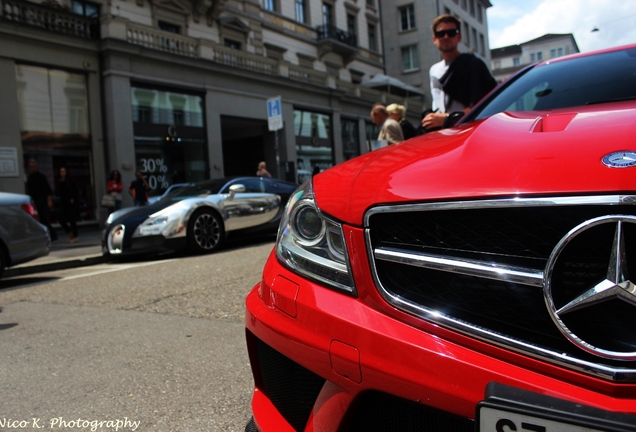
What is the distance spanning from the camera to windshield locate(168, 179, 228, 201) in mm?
7832

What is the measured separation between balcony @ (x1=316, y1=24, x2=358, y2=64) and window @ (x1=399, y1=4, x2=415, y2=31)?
28.5 ft

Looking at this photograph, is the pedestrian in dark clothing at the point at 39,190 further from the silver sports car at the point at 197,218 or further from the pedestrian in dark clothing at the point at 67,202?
the silver sports car at the point at 197,218

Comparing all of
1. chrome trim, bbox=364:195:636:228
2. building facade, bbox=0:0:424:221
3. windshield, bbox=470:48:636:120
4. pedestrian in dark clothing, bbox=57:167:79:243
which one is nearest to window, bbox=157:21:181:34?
building facade, bbox=0:0:424:221

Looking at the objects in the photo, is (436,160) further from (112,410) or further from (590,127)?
(112,410)

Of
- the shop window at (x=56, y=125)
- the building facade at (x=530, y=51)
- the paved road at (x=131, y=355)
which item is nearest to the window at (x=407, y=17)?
the shop window at (x=56, y=125)

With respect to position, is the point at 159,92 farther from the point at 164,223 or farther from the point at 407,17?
the point at 407,17

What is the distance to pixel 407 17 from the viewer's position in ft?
115

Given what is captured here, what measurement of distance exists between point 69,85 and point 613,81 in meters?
14.9

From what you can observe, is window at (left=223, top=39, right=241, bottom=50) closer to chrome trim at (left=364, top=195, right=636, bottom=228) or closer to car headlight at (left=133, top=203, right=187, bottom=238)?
car headlight at (left=133, top=203, right=187, bottom=238)

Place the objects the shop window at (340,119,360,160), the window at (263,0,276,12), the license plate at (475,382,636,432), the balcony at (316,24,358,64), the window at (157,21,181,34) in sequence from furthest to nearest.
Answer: the balcony at (316,24,358,64)
the shop window at (340,119,360,160)
the window at (263,0,276,12)
the window at (157,21,181,34)
the license plate at (475,382,636,432)

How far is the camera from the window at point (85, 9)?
14.8 metres

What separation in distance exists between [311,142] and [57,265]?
16294mm

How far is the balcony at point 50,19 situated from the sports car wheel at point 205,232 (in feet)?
30.6

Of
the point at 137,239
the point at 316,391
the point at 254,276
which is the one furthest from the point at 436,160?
the point at 137,239
